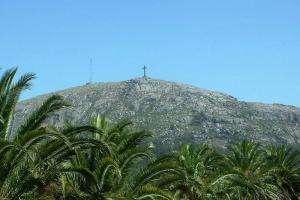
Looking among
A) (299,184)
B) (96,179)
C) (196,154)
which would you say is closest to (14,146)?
(96,179)

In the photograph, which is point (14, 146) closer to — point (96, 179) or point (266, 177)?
point (96, 179)

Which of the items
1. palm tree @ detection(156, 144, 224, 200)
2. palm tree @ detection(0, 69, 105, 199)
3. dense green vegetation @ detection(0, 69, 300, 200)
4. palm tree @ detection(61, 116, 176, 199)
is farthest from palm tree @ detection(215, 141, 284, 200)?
palm tree @ detection(0, 69, 105, 199)

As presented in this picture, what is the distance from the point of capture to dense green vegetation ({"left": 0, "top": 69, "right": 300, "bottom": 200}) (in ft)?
55.1

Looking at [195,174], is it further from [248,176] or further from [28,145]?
[28,145]

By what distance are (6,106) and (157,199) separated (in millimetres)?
7006

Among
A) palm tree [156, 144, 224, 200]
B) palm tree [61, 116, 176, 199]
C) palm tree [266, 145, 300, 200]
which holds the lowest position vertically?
palm tree [266, 145, 300, 200]

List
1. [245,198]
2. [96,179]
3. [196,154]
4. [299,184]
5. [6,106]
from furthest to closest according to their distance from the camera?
[299,184]
[245,198]
[196,154]
[96,179]
[6,106]

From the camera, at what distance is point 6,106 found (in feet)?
57.5

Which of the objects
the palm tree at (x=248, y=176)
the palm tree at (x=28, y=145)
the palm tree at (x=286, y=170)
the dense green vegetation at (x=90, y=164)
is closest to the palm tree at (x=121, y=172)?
the dense green vegetation at (x=90, y=164)

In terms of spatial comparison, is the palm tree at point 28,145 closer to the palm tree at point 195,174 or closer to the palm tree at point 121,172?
the palm tree at point 121,172

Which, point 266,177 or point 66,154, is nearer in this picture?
point 66,154

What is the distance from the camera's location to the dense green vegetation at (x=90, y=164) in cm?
1678

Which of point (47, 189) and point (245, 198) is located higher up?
point (47, 189)

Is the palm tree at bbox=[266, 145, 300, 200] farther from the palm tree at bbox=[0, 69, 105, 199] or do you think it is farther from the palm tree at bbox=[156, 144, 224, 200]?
the palm tree at bbox=[0, 69, 105, 199]
